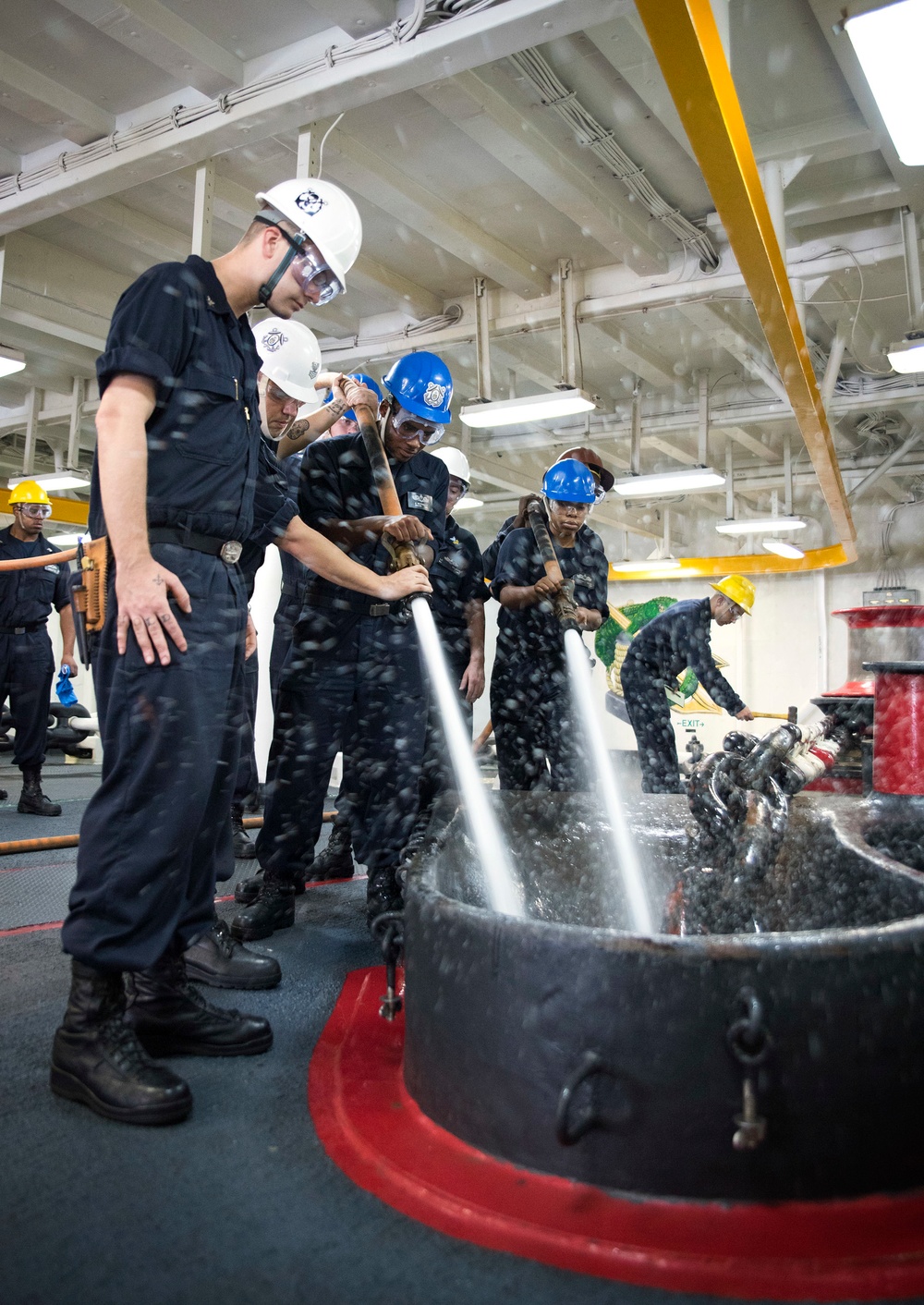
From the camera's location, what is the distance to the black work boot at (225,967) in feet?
7.45

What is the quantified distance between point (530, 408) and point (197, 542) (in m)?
5.63

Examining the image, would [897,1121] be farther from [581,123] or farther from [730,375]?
[730,375]

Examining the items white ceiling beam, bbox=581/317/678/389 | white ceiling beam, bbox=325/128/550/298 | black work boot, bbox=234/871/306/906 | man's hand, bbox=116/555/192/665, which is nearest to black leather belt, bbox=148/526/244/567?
man's hand, bbox=116/555/192/665

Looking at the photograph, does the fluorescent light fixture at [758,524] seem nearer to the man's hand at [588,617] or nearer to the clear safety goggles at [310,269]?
the man's hand at [588,617]

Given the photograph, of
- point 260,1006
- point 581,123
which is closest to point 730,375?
point 581,123

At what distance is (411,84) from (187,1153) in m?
4.55

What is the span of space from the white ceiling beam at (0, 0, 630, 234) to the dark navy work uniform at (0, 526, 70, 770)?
2.26 m

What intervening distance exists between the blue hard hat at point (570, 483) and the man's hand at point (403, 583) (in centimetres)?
165

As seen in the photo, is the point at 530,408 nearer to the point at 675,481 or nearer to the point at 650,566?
the point at 675,481

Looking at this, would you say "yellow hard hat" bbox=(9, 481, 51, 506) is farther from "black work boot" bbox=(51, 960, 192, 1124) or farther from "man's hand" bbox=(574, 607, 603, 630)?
"black work boot" bbox=(51, 960, 192, 1124)

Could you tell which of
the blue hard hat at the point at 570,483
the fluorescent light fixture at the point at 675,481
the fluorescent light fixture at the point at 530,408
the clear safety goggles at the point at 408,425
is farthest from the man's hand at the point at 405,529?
the fluorescent light fixture at the point at 675,481

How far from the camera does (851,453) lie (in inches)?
467

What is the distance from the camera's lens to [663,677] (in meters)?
5.89

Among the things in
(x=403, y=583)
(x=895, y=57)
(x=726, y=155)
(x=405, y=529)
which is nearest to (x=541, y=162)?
(x=726, y=155)
